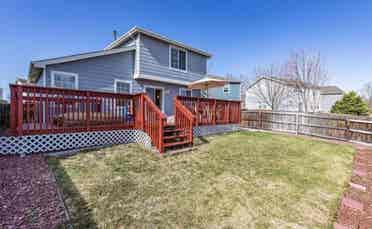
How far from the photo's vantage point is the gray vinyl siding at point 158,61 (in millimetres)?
9766

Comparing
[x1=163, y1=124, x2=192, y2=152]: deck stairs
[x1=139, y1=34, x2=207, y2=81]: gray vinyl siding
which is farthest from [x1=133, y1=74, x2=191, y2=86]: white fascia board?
[x1=163, y1=124, x2=192, y2=152]: deck stairs

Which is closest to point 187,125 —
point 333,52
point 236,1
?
point 236,1

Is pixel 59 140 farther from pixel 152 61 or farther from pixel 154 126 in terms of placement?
pixel 152 61

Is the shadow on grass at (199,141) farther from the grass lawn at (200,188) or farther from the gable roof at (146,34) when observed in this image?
the gable roof at (146,34)

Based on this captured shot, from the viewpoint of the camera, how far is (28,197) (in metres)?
2.78

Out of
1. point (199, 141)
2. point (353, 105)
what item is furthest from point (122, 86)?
point (353, 105)

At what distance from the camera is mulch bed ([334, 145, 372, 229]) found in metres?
2.89

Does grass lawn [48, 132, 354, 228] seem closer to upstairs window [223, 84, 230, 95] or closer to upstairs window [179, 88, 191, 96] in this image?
upstairs window [179, 88, 191, 96]

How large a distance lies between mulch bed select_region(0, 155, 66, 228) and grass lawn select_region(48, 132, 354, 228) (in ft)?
0.61

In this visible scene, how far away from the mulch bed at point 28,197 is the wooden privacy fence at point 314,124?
1186 cm

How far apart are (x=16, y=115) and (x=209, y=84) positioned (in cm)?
799

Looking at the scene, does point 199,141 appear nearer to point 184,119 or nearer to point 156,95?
point 184,119

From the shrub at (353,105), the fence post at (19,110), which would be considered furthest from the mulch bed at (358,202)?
the shrub at (353,105)

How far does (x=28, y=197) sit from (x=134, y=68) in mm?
8126
